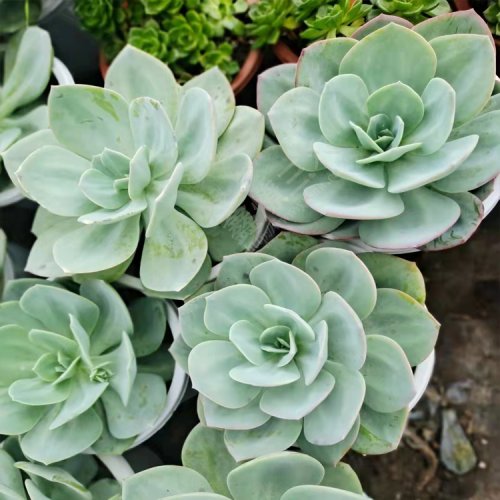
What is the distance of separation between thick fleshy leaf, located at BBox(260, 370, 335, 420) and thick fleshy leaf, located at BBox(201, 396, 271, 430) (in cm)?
2

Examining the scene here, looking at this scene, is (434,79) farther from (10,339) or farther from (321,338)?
(10,339)

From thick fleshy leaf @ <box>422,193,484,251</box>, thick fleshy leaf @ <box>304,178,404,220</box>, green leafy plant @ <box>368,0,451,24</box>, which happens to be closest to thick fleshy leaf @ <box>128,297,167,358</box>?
thick fleshy leaf @ <box>304,178,404,220</box>

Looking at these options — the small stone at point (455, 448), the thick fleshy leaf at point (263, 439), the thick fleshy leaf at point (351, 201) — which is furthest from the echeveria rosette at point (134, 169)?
the small stone at point (455, 448)


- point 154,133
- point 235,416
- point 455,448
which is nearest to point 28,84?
point 154,133

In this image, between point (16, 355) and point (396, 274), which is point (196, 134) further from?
point (16, 355)

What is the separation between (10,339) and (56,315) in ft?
0.24

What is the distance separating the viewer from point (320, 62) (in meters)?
0.73

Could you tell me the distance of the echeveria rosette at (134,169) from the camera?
2.42ft

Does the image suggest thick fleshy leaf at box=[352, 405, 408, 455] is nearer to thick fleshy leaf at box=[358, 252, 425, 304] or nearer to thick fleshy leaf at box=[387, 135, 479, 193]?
thick fleshy leaf at box=[358, 252, 425, 304]

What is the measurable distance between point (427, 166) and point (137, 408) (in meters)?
0.55

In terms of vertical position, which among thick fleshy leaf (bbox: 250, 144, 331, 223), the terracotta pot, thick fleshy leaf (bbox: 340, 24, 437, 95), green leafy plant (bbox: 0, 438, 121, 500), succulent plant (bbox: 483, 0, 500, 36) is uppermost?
thick fleshy leaf (bbox: 340, 24, 437, 95)

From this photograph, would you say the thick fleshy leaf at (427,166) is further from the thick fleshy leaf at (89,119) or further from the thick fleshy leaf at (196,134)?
the thick fleshy leaf at (89,119)

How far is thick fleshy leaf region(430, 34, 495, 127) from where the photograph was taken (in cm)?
66

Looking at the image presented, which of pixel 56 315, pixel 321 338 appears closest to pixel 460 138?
pixel 321 338
